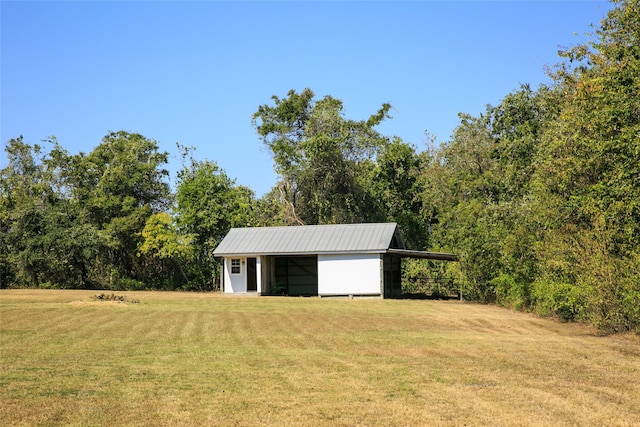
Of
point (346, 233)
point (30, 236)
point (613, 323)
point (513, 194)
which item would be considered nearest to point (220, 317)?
point (613, 323)

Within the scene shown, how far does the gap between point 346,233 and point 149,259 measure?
654 inches

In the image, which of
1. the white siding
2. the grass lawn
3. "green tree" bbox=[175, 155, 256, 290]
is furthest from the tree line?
the grass lawn

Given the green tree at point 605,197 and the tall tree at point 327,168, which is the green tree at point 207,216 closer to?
the tall tree at point 327,168

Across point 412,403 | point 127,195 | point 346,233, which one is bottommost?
point 412,403

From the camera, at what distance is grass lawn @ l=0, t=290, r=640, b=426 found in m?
8.35

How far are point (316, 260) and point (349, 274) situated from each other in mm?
3904

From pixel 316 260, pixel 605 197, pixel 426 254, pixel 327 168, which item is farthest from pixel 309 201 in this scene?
pixel 605 197

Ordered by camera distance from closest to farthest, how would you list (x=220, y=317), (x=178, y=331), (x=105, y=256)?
(x=178, y=331), (x=220, y=317), (x=105, y=256)

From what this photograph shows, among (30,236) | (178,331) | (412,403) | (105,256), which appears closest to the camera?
(412,403)

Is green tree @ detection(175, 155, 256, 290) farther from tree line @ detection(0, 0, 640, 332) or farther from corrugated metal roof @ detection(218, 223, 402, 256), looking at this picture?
corrugated metal roof @ detection(218, 223, 402, 256)

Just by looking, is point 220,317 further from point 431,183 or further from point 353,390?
point 431,183

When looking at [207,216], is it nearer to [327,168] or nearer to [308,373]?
[327,168]

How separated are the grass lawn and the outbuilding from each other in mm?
14320

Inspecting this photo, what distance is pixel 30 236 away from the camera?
4391cm
